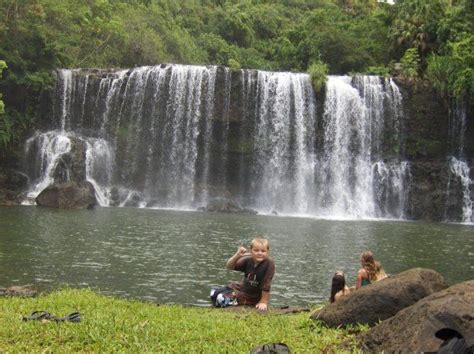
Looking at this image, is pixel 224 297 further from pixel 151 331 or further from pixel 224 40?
pixel 224 40

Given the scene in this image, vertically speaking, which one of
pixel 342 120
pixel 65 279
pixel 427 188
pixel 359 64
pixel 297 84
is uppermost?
pixel 359 64

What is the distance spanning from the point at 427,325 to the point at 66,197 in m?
26.5

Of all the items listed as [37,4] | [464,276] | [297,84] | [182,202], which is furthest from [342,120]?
[464,276]

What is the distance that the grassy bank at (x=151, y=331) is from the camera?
4801 mm

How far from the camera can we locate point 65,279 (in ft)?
35.0

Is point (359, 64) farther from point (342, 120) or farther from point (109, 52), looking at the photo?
point (109, 52)

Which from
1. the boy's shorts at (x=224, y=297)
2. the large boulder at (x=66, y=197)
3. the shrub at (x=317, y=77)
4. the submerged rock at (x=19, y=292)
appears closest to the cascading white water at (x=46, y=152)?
the large boulder at (x=66, y=197)

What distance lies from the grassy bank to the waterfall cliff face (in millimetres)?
27302

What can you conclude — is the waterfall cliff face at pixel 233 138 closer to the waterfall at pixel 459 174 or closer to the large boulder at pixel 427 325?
the waterfall at pixel 459 174

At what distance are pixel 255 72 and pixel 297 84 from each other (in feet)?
9.06

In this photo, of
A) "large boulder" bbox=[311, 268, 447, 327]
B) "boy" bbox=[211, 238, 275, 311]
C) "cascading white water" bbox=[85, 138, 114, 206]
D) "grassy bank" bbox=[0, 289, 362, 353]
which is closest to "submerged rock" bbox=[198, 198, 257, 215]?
"cascading white water" bbox=[85, 138, 114, 206]

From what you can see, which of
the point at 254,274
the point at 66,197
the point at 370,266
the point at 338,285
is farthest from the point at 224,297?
the point at 66,197

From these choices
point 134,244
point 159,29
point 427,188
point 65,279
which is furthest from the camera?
point 159,29

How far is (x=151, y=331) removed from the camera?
5371mm
